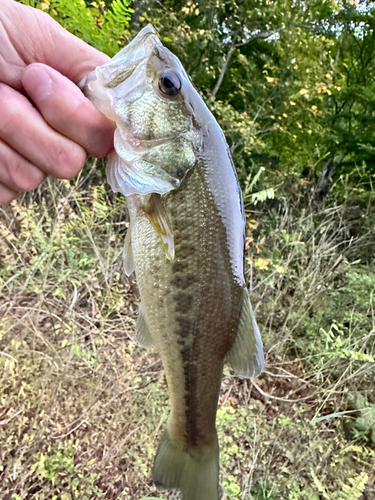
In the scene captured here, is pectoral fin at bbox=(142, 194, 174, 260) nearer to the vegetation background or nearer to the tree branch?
the vegetation background

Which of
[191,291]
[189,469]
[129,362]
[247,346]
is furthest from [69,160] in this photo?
[129,362]

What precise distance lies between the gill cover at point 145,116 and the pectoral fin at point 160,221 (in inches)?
1.7

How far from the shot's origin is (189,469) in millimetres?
1509

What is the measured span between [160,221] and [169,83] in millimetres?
470

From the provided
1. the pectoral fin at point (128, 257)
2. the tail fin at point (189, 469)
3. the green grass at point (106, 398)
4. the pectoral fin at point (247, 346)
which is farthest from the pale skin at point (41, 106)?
the green grass at point (106, 398)

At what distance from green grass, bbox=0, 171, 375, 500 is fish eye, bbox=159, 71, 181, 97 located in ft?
5.76

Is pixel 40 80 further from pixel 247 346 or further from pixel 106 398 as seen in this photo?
pixel 106 398

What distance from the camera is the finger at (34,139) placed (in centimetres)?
113

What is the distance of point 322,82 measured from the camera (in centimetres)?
550

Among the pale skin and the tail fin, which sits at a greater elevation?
the pale skin

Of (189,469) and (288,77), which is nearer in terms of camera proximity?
(189,469)

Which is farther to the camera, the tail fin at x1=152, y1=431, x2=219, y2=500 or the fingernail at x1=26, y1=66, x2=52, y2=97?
the tail fin at x1=152, y1=431, x2=219, y2=500

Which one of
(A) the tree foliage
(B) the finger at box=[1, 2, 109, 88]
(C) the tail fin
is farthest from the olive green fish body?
(A) the tree foliage

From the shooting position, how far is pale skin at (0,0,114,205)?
1.13m
